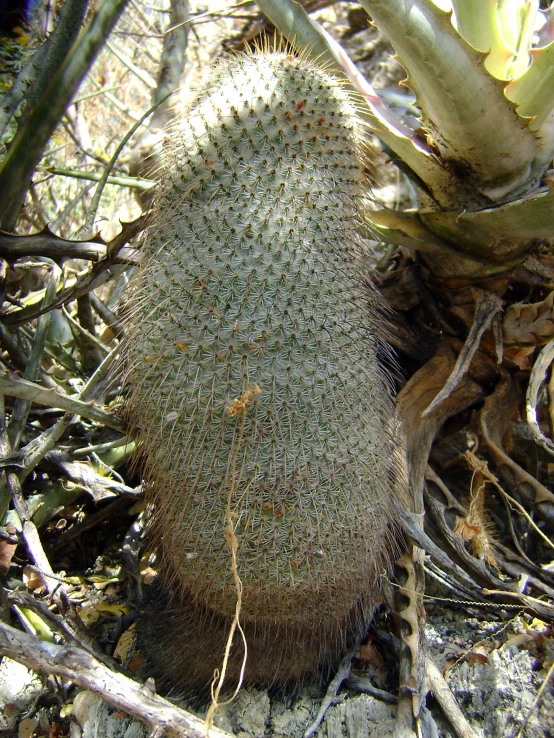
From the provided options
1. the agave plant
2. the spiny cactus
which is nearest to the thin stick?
the spiny cactus

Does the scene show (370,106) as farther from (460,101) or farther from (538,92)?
(538,92)

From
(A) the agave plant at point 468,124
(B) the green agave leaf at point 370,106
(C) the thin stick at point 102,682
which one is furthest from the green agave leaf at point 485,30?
(C) the thin stick at point 102,682

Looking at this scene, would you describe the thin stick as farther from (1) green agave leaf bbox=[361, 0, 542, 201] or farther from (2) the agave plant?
(1) green agave leaf bbox=[361, 0, 542, 201]

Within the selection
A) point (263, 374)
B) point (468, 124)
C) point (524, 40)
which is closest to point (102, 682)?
point (263, 374)

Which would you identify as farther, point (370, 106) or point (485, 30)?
point (370, 106)

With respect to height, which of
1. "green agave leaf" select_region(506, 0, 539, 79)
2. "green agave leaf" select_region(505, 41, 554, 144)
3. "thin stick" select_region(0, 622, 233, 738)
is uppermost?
"green agave leaf" select_region(506, 0, 539, 79)

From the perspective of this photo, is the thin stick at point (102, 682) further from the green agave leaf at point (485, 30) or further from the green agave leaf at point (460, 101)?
the green agave leaf at point (485, 30)
